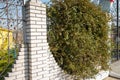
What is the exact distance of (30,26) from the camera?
4.31 metres

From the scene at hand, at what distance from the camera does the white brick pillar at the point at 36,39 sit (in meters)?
4.33

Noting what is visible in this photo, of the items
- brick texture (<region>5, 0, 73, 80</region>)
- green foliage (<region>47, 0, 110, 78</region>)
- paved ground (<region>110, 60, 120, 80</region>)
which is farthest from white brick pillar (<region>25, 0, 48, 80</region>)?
paved ground (<region>110, 60, 120, 80</region>)

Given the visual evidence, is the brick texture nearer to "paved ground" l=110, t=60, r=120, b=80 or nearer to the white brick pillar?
the white brick pillar

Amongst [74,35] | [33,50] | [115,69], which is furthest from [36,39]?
[115,69]

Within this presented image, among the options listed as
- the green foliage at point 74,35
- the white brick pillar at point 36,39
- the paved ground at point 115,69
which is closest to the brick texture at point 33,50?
the white brick pillar at point 36,39

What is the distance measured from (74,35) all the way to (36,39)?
1.49 metres

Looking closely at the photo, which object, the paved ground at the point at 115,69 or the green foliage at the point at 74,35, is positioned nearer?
the green foliage at the point at 74,35

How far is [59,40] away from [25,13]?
1485mm

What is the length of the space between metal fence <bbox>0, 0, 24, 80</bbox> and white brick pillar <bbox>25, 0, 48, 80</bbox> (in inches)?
6.2

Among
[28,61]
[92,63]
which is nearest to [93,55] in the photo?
[92,63]

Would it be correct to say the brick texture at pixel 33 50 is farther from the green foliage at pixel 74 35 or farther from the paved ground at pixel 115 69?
the paved ground at pixel 115 69

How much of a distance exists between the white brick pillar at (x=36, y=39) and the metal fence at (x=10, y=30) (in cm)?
16

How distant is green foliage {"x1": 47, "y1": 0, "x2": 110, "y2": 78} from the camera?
5574mm

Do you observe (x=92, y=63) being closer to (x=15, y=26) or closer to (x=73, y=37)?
(x=73, y=37)
